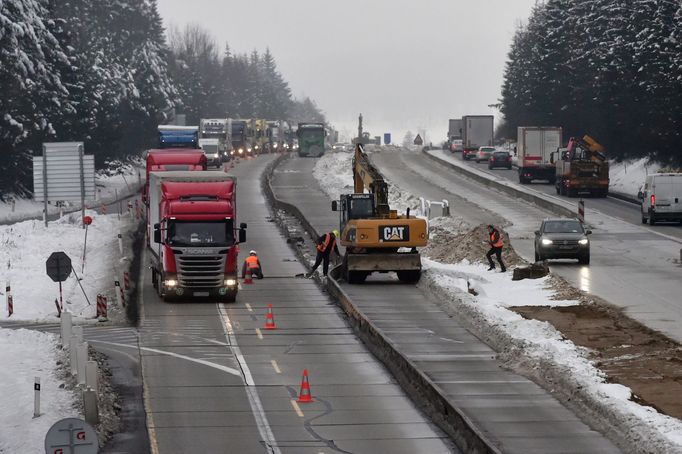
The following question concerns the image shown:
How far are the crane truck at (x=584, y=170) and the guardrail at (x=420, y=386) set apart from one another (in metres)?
39.1

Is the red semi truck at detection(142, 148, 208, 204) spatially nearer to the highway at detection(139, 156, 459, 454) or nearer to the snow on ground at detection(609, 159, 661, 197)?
the highway at detection(139, 156, 459, 454)

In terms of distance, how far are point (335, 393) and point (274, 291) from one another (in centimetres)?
1639

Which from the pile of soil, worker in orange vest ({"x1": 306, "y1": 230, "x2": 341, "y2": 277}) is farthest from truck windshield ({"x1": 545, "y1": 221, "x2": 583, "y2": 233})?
the pile of soil

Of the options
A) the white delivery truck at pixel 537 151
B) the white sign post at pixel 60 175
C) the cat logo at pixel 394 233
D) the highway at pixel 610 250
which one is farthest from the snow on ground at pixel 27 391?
the white delivery truck at pixel 537 151

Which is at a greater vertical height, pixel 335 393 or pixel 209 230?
pixel 209 230

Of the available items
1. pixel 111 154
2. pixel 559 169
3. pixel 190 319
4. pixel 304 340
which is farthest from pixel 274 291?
pixel 111 154

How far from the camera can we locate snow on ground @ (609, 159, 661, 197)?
88.9m

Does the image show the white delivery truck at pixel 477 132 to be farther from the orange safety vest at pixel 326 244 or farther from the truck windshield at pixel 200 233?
the truck windshield at pixel 200 233

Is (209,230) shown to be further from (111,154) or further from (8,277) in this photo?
(111,154)

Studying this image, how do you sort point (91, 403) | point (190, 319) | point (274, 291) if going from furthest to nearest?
point (274, 291) < point (190, 319) < point (91, 403)

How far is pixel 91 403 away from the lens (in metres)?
24.0

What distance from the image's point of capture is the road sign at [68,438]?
51.2 feet

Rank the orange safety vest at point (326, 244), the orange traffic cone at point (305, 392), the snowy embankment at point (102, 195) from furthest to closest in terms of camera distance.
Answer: the snowy embankment at point (102, 195) → the orange safety vest at point (326, 244) → the orange traffic cone at point (305, 392)

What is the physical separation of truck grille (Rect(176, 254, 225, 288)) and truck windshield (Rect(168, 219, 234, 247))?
450mm
